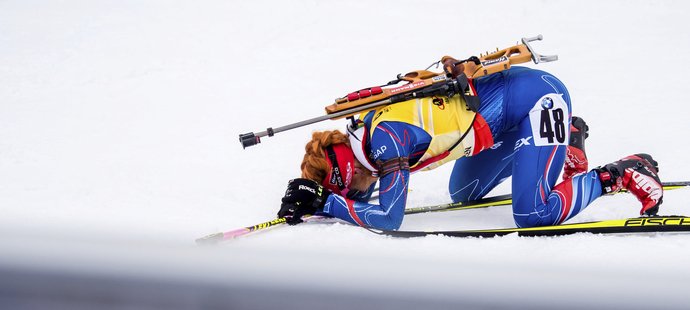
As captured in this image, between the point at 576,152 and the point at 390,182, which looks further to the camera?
the point at 576,152

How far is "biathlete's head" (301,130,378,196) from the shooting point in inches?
152

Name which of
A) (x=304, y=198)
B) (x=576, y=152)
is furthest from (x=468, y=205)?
(x=304, y=198)

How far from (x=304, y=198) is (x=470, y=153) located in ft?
3.04

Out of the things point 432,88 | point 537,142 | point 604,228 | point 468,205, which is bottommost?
point 604,228

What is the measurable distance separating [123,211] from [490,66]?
7.60 ft

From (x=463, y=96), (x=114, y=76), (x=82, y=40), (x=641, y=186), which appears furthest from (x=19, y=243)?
(x=82, y=40)

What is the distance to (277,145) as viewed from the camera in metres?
5.74

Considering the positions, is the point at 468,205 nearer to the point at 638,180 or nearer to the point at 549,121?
the point at 549,121

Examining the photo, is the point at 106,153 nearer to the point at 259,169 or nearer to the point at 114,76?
the point at 259,169

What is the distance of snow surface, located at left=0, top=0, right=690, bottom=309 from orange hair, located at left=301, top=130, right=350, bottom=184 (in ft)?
0.97

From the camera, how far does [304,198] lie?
381 cm

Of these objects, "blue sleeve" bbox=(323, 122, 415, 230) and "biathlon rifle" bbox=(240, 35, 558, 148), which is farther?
"biathlon rifle" bbox=(240, 35, 558, 148)

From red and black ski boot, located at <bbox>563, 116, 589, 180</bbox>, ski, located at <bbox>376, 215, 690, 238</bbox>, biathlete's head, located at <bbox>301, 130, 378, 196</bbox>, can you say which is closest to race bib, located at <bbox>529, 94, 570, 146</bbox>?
ski, located at <bbox>376, 215, 690, 238</bbox>

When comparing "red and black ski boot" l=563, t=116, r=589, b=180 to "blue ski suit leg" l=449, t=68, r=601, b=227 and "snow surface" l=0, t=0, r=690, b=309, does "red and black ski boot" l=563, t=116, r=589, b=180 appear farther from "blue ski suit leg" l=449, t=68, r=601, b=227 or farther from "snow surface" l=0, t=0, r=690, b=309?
"blue ski suit leg" l=449, t=68, r=601, b=227
